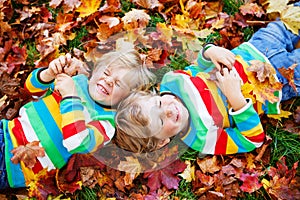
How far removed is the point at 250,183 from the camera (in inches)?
92.3

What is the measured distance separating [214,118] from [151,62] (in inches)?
20.4

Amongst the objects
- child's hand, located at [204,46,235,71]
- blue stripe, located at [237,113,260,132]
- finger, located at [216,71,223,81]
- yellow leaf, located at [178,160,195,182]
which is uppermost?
child's hand, located at [204,46,235,71]

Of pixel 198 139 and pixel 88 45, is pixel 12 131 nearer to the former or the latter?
pixel 88 45

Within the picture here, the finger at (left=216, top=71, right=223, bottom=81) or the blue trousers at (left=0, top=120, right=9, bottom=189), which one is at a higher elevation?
the finger at (left=216, top=71, right=223, bottom=81)

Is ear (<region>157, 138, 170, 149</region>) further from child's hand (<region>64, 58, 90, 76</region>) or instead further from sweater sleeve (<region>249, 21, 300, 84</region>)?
sweater sleeve (<region>249, 21, 300, 84</region>)

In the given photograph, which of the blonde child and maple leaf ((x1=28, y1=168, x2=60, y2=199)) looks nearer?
the blonde child

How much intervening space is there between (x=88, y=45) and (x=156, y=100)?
82 cm

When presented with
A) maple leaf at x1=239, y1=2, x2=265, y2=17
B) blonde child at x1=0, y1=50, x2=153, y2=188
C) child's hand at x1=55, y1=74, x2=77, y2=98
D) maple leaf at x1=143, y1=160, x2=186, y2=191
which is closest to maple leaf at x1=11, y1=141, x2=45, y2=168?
blonde child at x1=0, y1=50, x2=153, y2=188

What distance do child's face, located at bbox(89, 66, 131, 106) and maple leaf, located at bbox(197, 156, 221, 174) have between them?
0.59 meters

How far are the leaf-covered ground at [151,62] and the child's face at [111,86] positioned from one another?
28cm

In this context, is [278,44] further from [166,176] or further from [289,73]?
[166,176]

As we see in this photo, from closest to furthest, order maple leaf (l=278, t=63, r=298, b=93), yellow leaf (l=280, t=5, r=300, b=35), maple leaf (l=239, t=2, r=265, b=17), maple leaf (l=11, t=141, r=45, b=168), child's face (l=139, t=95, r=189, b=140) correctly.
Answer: child's face (l=139, t=95, r=189, b=140) → maple leaf (l=11, t=141, r=45, b=168) → maple leaf (l=278, t=63, r=298, b=93) → yellow leaf (l=280, t=5, r=300, b=35) → maple leaf (l=239, t=2, r=265, b=17)

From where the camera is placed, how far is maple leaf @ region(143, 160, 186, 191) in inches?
93.7

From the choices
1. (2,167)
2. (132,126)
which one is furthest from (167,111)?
(2,167)
